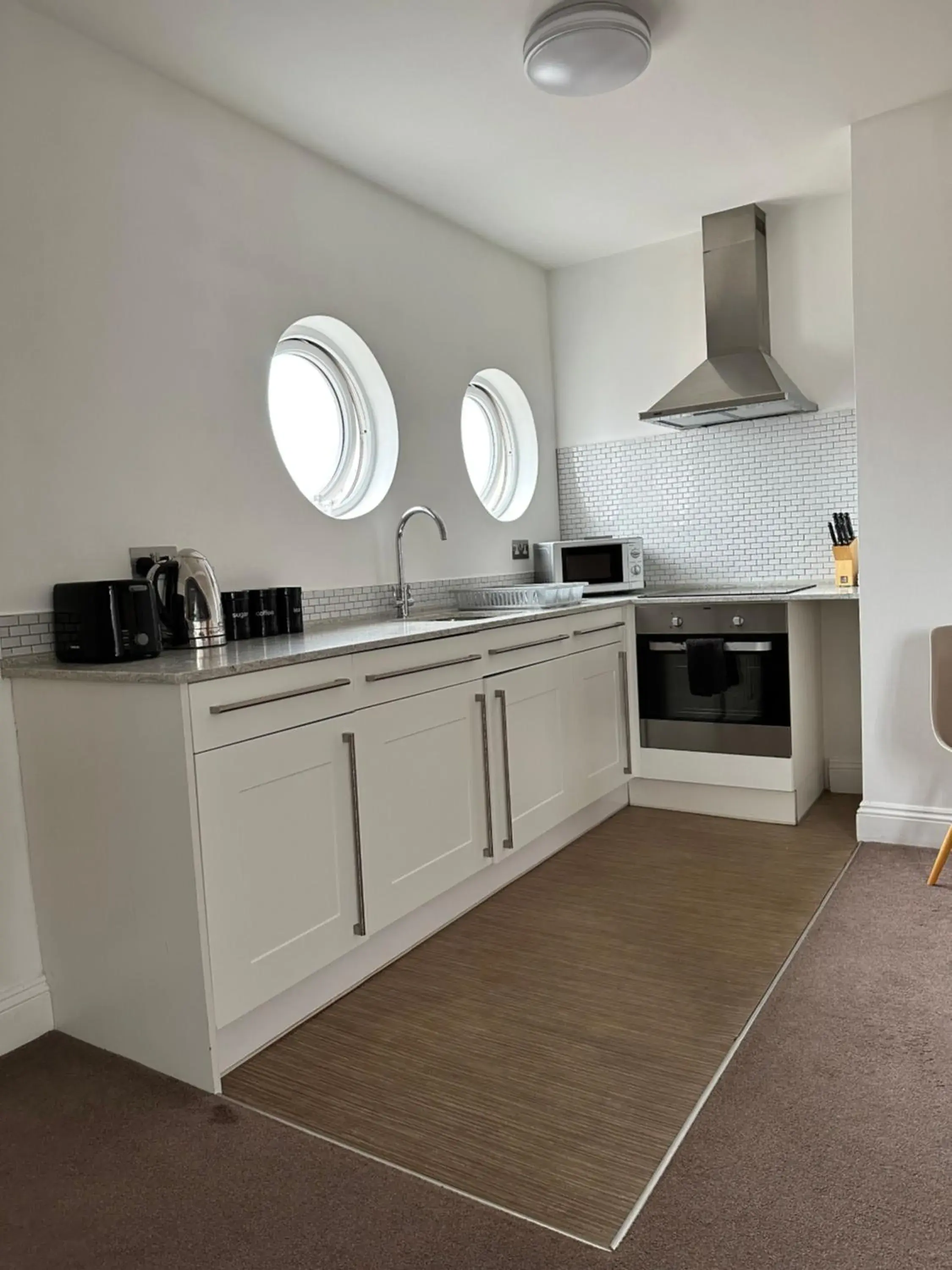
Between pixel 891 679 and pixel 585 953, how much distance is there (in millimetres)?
1553

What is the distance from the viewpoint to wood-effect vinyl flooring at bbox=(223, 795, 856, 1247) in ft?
5.72

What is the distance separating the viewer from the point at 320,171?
10.7 feet

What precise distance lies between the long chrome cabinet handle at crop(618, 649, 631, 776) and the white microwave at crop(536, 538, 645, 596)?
43 centimetres

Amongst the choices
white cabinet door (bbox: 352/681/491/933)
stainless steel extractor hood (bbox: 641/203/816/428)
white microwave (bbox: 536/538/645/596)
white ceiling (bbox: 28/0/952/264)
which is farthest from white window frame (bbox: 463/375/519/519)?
white cabinet door (bbox: 352/681/491/933)

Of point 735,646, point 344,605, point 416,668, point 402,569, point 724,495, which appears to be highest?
point 724,495

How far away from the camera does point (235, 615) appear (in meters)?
2.68

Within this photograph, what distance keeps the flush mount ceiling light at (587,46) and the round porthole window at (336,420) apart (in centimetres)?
115

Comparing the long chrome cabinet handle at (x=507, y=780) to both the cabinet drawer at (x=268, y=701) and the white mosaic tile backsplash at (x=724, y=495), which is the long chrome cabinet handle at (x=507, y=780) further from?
the white mosaic tile backsplash at (x=724, y=495)

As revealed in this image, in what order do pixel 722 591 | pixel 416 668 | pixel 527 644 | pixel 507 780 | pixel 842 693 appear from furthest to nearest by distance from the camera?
pixel 722 591
pixel 842 693
pixel 527 644
pixel 507 780
pixel 416 668

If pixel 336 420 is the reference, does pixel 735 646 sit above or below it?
below

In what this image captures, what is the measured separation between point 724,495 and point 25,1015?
3.40 metres

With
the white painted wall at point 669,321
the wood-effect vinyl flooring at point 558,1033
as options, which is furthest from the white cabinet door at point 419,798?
the white painted wall at point 669,321

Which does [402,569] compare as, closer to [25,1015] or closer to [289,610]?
[289,610]

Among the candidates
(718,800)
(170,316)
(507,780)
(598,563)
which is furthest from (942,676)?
(170,316)
